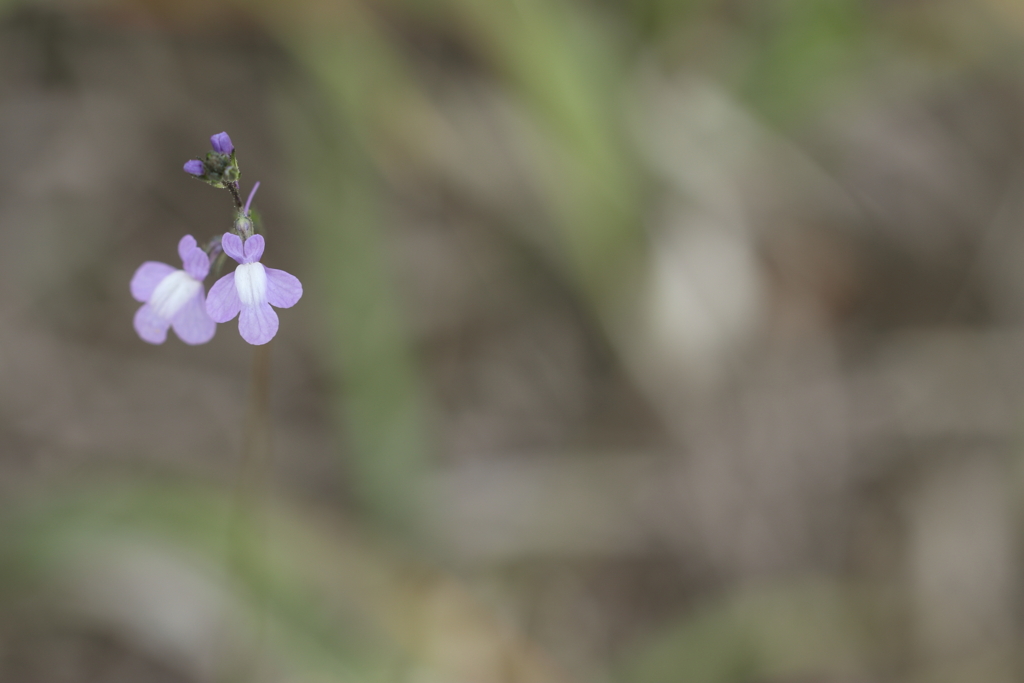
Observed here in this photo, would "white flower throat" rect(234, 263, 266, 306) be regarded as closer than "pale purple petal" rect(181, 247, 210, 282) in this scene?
Yes

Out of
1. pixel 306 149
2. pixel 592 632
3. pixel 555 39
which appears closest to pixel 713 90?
pixel 555 39

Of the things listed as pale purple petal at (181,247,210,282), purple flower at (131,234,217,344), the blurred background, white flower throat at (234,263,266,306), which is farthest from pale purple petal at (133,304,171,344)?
the blurred background

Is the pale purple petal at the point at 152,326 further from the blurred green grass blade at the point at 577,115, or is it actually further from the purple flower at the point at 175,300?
the blurred green grass blade at the point at 577,115

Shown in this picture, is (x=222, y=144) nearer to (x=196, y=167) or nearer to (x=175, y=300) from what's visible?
(x=196, y=167)

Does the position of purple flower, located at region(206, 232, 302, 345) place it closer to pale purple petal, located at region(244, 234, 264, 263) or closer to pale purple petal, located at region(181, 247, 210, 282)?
pale purple petal, located at region(244, 234, 264, 263)

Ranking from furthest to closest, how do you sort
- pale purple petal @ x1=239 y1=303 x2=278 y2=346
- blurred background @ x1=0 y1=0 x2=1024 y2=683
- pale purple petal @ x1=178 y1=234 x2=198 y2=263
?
blurred background @ x1=0 y1=0 x2=1024 y2=683
pale purple petal @ x1=178 y1=234 x2=198 y2=263
pale purple petal @ x1=239 y1=303 x2=278 y2=346

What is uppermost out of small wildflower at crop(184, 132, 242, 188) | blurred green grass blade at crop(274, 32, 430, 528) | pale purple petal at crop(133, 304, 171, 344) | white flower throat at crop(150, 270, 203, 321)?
blurred green grass blade at crop(274, 32, 430, 528)

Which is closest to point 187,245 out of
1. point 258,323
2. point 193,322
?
point 193,322

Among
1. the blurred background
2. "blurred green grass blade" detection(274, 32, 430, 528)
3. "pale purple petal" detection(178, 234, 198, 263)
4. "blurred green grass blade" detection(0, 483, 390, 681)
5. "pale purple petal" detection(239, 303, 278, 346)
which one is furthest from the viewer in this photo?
A: the blurred background

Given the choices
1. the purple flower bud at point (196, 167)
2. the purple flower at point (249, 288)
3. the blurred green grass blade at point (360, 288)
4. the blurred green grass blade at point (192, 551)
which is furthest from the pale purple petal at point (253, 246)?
the blurred green grass blade at point (360, 288)
